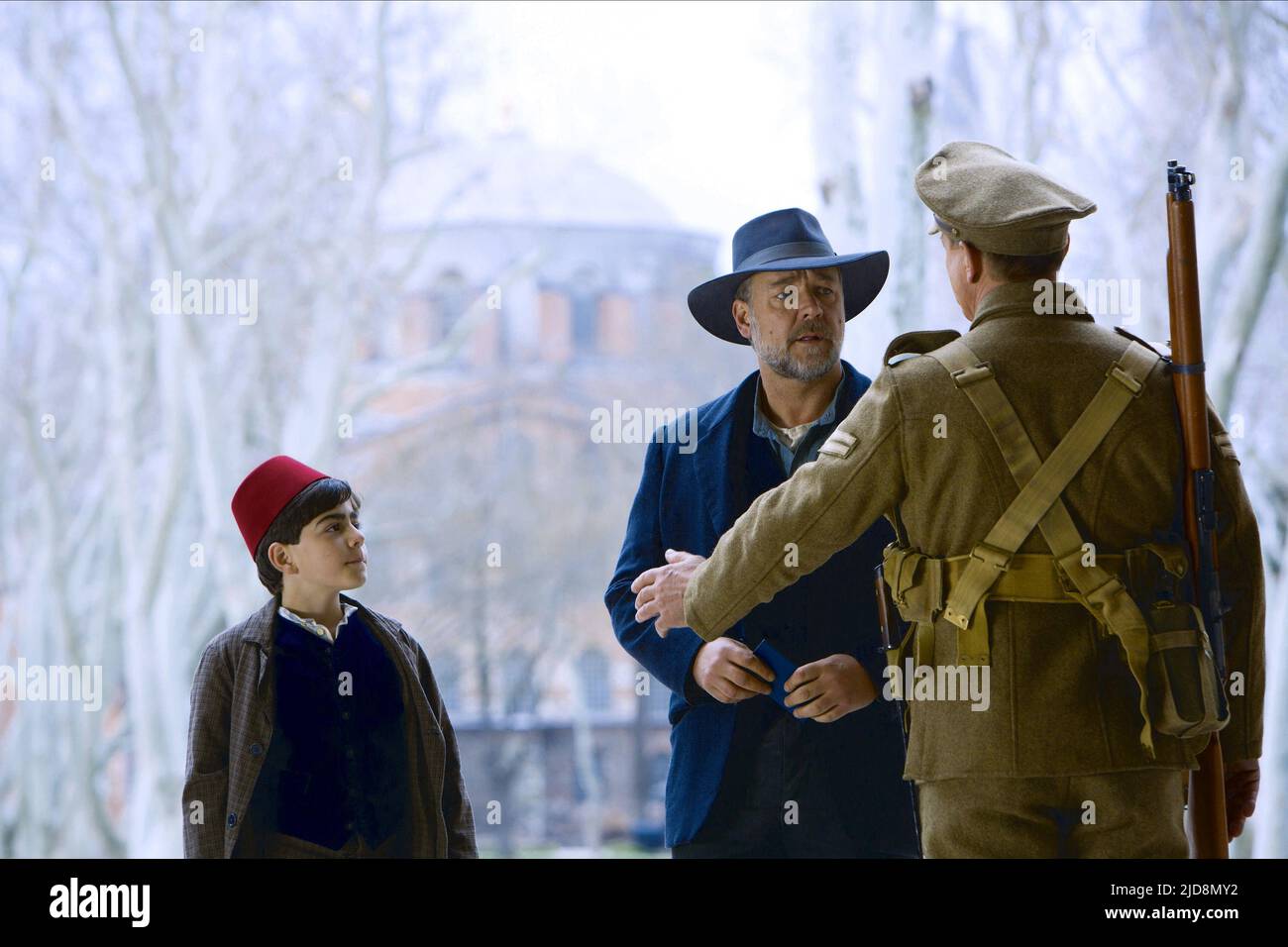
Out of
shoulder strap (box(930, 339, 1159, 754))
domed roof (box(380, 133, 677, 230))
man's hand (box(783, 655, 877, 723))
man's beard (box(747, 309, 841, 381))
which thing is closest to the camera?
shoulder strap (box(930, 339, 1159, 754))

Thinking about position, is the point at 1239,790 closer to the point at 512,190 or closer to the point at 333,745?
the point at 333,745

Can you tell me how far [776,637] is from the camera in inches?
90.0

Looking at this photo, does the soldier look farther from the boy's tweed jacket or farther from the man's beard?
the boy's tweed jacket

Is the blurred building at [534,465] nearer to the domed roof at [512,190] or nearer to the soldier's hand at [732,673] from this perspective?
the domed roof at [512,190]

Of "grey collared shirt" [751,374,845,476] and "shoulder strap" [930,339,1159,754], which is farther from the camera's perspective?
"grey collared shirt" [751,374,845,476]

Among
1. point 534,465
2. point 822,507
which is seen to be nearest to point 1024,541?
point 822,507

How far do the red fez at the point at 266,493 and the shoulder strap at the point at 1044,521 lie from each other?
3.48 ft

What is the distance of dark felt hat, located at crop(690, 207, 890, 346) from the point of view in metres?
2.35

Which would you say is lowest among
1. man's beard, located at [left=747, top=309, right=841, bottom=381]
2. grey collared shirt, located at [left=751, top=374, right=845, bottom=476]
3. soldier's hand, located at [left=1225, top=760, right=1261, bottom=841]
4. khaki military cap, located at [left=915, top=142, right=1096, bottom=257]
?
soldier's hand, located at [left=1225, top=760, right=1261, bottom=841]

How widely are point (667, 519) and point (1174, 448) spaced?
0.86 m

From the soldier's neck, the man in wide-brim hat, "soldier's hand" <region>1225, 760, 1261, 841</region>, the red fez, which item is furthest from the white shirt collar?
"soldier's hand" <region>1225, 760, 1261, 841</region>

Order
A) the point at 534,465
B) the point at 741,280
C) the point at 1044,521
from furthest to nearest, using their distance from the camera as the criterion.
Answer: the point at 534,465, the point at 741,280, the point at 1044,521

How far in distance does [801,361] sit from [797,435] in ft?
0.43

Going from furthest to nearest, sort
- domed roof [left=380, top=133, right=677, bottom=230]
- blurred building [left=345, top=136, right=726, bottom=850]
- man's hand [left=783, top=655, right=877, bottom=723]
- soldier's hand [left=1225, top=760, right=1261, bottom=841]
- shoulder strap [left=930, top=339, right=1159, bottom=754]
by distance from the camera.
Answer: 1. blurred building [left=345, top=136, right=726, bottom=850]
2. domed roof [left=380, top=133, right=677, bottom=230]
3. man's hand [left=783, top=655, right=877, bottom=723]
4. soldier's hand [left=1225, top=760, right=1261, bottom=841]
5. shoulder strap [left=930, top=339, right=1159, bottom=754]
